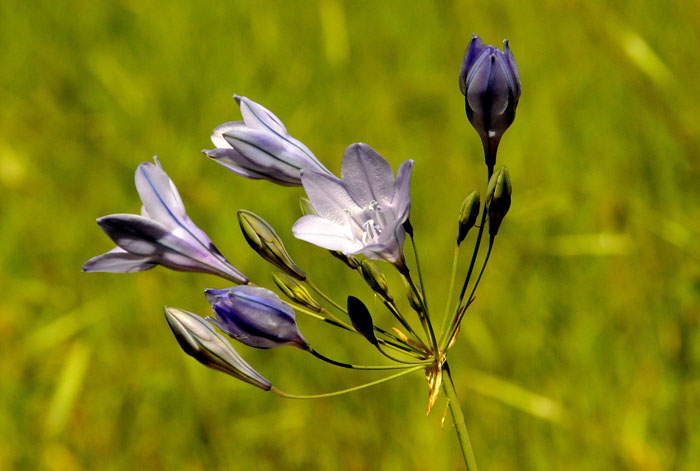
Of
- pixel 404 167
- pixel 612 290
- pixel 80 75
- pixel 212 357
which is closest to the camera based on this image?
pixel 404 167

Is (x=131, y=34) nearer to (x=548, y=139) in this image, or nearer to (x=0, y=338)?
(x=0, y=338)

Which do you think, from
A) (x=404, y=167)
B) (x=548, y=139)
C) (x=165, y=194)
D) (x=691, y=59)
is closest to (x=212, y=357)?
(x=165, y=194)

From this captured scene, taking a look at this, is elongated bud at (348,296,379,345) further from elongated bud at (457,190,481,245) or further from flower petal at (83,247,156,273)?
flower petal at (83,247,156,273)

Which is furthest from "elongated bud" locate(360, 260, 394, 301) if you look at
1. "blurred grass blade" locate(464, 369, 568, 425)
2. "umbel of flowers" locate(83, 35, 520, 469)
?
"blurred grass blade" locate(464, 369, 568, 425)

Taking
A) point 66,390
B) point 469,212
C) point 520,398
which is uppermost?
point 469,212

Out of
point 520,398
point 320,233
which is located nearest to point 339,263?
point 520,398

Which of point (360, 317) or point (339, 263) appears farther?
point (339, 263)

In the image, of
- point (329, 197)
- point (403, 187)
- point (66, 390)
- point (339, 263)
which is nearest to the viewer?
point (403, 187)

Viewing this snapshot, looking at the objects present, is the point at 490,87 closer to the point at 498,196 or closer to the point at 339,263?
the point at 498,196
